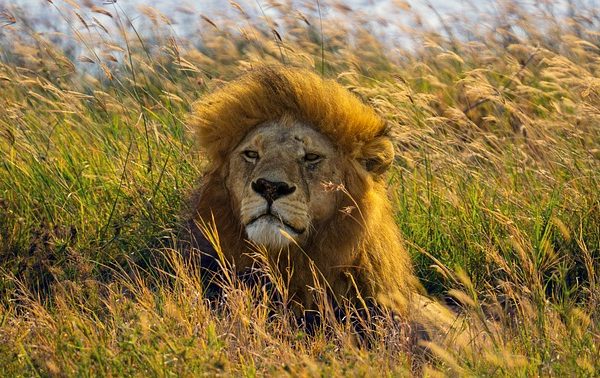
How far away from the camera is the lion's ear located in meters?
5.21

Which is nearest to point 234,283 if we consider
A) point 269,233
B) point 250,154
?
point 269,233

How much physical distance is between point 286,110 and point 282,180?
0.47m

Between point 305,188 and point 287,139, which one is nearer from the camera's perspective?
point 305,188

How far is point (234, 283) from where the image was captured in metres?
4.73

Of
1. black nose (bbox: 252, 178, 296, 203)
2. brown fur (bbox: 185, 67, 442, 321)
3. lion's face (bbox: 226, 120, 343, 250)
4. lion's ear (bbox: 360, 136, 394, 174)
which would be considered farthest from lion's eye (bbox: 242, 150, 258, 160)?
lion's ear (bbox: 360, 136, 394, 174)

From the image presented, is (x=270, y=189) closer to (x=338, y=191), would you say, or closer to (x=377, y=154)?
(x=338, y=191)

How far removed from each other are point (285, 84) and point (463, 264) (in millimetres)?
1431

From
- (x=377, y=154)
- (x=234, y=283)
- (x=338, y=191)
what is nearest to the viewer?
(x=234, y=283)

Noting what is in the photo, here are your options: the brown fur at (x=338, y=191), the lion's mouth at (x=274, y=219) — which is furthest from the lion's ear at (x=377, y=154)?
the lion's mouth at (x=274, y=219)

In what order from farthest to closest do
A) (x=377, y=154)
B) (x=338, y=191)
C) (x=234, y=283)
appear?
1. (x=377, y=154)
2. (x=338, y=191)
3. (x=234, y=283)

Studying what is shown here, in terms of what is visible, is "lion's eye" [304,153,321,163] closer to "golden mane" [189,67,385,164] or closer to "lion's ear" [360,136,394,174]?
"golden mane" [189,67,385,164]

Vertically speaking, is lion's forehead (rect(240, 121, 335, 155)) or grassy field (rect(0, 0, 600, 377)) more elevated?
lion's forehead (rect(240, 121, 335, 155))

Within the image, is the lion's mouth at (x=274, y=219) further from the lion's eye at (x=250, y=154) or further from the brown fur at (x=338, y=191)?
the lion's eye at (x=250, y=154)

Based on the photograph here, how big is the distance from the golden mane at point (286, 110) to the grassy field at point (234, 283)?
55 cm
